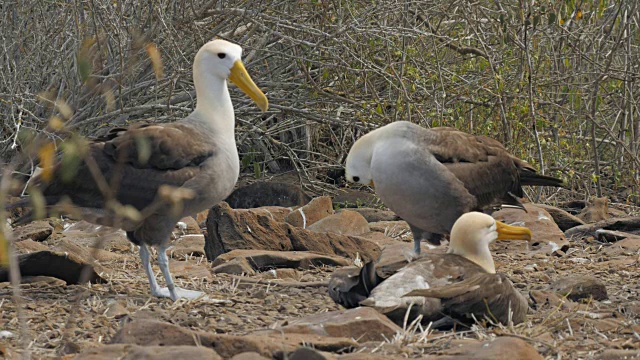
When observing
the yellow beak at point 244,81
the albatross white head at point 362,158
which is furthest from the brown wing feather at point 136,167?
the albatross white head at point 362,158

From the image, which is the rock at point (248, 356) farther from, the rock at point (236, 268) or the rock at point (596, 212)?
the rock at point (596, 212)

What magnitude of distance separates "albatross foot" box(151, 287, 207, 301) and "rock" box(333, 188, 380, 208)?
3570 mm

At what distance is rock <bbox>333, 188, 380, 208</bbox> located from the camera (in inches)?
346

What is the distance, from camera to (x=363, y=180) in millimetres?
5910

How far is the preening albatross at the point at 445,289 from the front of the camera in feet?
14.1

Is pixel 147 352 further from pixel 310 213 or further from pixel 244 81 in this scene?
pixel 310 213

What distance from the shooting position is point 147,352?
326 centimetres

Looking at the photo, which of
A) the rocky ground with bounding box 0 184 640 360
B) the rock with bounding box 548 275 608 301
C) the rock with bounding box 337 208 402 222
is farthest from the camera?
the rock with bounding box 337 208 402 222

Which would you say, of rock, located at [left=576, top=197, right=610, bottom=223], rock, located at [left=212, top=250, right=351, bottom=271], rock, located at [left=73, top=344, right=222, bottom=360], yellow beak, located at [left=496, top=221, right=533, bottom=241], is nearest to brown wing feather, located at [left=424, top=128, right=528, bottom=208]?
yellow beak, located at [left=496, top=221, right=533, bottom=241]

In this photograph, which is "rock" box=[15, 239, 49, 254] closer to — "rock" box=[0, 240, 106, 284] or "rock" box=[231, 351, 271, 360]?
"rock" box=[0, 240, 106, 284]

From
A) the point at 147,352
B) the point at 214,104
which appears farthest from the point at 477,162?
the point at 147,352

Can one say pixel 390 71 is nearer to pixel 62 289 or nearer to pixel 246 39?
pixel 246 39

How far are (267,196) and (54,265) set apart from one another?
11.2 feet

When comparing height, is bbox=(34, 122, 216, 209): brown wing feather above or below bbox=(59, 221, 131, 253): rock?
above
